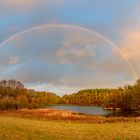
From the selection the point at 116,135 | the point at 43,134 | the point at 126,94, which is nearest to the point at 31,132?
the point at 43,134

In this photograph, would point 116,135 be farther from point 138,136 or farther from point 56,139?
point 56,139

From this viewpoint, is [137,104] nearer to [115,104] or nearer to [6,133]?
[115,104]

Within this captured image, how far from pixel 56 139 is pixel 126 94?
126 metres

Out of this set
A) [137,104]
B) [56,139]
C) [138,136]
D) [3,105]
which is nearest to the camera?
[56,139]

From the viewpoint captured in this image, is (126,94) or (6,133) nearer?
(6,133)

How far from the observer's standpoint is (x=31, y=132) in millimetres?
24859

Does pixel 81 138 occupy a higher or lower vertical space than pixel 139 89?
lower

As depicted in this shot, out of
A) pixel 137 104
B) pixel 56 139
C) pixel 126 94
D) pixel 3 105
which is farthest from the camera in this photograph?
pixel 126 94

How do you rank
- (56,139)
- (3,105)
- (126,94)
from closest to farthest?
(56,139), (3,105), (126,94)

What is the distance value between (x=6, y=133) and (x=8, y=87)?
12786 centimetres

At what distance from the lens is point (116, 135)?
79.5 ft

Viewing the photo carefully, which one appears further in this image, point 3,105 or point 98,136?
point 3,105

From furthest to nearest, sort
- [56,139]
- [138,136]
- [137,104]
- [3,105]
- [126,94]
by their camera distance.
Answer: [126,94] < [137,104] < [3,105] < [138,136] < [56,139]

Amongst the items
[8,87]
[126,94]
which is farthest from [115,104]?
[8,87]
